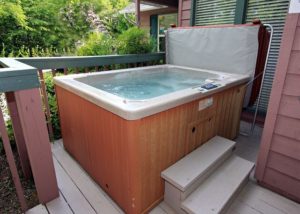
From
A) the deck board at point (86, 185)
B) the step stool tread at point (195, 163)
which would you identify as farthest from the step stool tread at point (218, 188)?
the deck board at point (86, 185)

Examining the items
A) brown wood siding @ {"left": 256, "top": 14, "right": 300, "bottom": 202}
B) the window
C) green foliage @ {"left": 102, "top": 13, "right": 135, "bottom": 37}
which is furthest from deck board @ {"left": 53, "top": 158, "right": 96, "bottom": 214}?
green foliage @ {"left": 102, "top": 13, "right": 135, "bottom": 37}

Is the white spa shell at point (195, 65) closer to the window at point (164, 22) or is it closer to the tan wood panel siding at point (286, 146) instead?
the tan wood panel siding at point (286, 146)

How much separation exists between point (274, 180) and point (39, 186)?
1971 mm

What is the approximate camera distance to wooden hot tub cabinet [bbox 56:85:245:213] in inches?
53.4

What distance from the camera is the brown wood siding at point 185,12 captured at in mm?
3659

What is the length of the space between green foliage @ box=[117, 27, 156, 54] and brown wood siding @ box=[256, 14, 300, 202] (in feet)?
7.02

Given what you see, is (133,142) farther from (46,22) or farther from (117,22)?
(117,22)

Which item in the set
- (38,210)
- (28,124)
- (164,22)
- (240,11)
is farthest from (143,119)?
(164,22)

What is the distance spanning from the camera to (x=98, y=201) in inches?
65.5

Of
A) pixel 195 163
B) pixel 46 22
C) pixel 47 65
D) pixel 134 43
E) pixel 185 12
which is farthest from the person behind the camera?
pixel 46 22

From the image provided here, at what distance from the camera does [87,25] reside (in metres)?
8.54

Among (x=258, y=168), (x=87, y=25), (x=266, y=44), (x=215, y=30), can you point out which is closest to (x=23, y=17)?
(x=87, y=25)

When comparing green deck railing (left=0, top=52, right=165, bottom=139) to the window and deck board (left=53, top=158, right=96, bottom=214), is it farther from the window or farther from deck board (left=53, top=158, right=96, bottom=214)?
the window

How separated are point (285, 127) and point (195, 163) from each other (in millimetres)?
775
